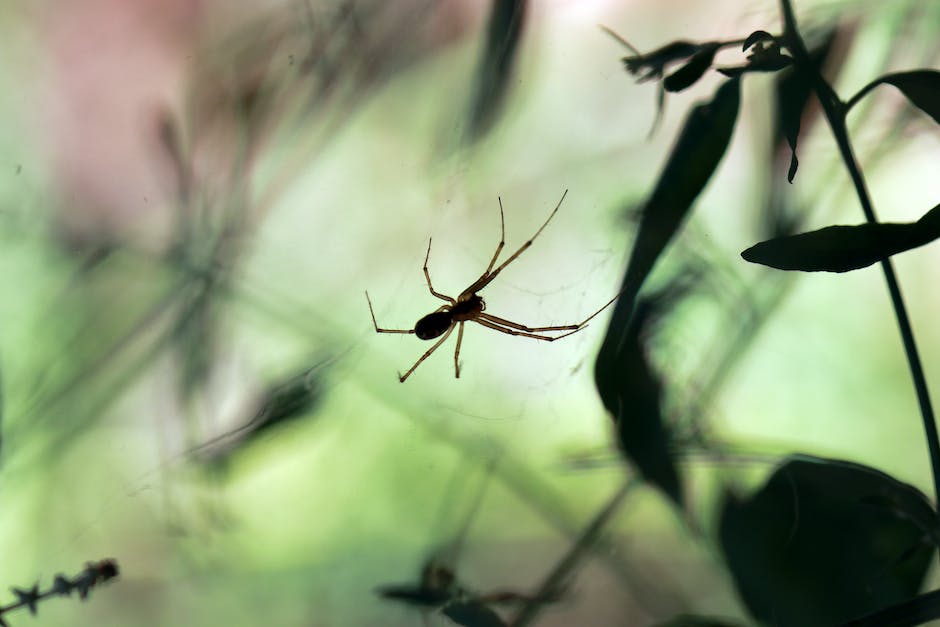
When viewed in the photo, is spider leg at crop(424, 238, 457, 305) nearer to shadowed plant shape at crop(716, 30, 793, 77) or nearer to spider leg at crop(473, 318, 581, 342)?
spider leg at crop(473, 318, 581, 342)

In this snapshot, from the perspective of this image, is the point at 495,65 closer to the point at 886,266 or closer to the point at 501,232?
the point at 501,232

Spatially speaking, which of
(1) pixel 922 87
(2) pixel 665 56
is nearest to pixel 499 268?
(2) pixel 665 56

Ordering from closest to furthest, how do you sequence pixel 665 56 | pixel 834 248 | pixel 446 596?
1. pixel 834 248
2. pixel 665 56
3. pixel 446 596

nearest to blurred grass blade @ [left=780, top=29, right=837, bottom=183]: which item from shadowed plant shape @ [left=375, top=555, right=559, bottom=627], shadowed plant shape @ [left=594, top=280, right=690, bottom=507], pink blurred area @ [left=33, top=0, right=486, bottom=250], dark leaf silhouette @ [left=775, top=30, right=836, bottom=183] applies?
dark leaf silhouette @ [left=775, top=30, right=836, bottom=183]

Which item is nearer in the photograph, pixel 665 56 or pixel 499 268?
pixel 665 56

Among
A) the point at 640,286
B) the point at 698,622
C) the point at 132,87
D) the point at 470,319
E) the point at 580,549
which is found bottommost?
the point at 698,622

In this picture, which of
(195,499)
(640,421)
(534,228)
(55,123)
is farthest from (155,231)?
(640,421)
